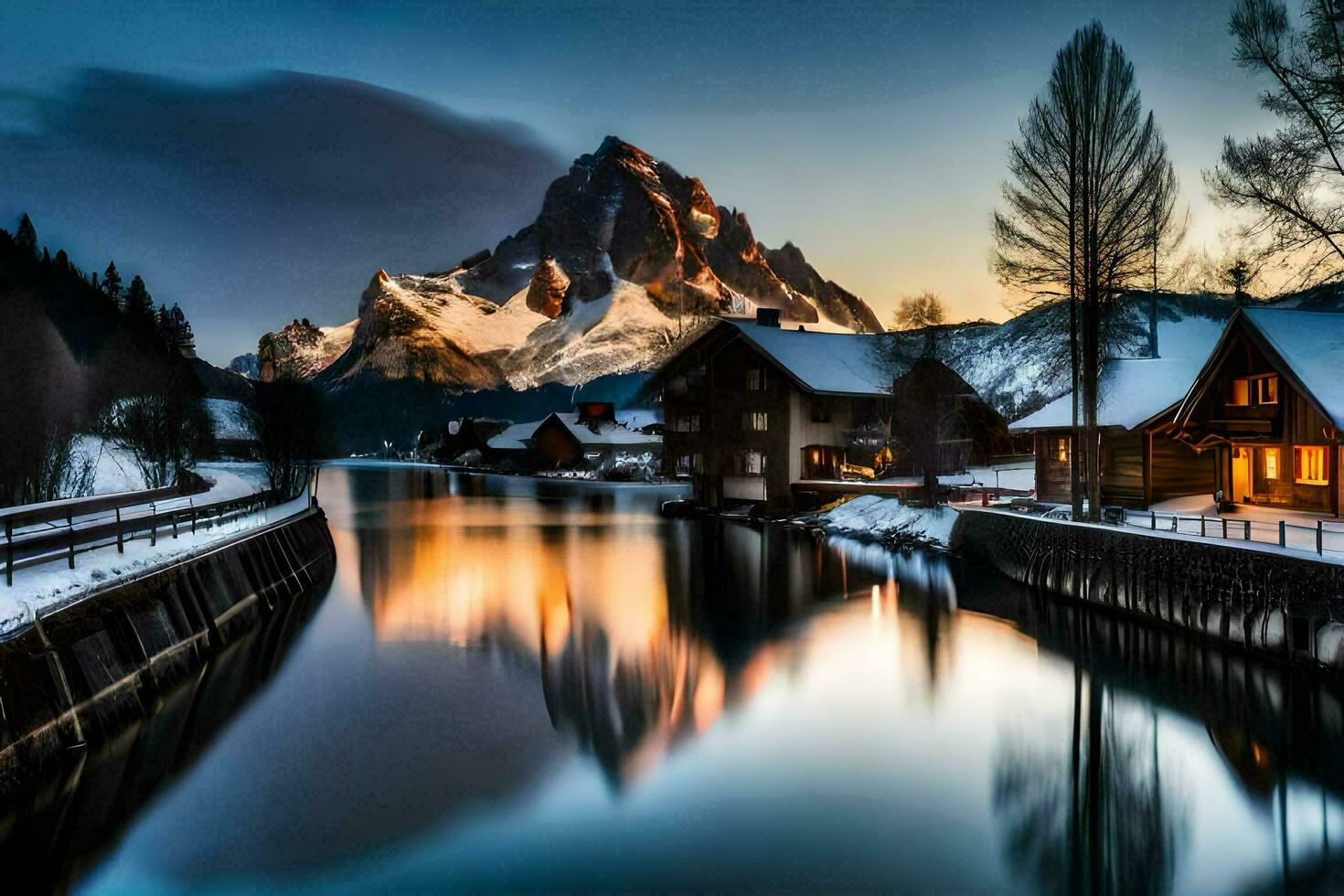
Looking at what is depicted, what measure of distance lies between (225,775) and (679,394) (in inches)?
1769

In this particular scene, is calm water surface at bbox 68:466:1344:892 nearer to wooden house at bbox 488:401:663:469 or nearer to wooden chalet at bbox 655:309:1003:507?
wooden chalet at bbox 655:309:1003:507

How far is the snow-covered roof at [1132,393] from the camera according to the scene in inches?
1191

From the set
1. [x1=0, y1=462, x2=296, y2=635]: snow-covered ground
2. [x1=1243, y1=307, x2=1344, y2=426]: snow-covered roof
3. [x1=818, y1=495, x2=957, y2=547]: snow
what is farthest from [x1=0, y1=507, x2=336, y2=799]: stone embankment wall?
[x1=1243, y1=307, x2=1344, y2=426]: snow-covered roof

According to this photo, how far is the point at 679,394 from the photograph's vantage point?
56.4 meters

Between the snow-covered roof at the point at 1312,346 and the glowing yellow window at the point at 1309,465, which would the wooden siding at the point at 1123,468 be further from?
the snow-covered roof at the point at 1312,346

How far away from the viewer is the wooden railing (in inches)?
582

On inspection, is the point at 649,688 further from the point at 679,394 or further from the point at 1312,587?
the point at 679,394

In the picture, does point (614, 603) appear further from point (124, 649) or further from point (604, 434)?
point (604, 434)

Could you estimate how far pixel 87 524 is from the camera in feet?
62.5

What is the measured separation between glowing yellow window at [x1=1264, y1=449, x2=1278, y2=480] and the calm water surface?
8.36 m

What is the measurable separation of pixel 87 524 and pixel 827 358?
130ft

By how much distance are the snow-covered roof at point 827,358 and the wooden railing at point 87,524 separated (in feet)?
95.1

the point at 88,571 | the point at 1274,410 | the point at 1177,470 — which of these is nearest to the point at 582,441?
the point at 1177,470

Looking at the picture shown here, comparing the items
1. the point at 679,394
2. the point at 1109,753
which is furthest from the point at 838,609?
the point at 679,394
